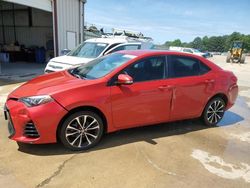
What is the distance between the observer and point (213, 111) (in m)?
5.28

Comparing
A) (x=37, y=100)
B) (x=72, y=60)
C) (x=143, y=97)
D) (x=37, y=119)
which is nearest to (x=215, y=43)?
(x=72, y=60)

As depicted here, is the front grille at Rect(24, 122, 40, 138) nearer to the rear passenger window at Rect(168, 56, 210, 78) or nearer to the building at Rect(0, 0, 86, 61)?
the rear passenger window at Rect(168, 56, 210, 78)

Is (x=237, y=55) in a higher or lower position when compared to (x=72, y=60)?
lower

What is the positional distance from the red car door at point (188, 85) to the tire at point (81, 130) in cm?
148

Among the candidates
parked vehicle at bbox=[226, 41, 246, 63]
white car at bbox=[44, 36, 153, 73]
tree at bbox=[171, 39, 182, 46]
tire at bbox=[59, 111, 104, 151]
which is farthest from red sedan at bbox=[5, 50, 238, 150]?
tree at bbox=[171, 39, 182, 46]

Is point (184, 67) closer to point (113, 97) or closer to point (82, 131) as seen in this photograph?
point (113, 97)

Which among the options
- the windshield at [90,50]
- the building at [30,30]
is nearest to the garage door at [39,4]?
the building at [30,30]

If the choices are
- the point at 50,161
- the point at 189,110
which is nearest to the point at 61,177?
the point at 50,161

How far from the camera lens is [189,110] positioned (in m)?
4.84

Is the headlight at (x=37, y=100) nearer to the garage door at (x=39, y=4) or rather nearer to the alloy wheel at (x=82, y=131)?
the alloy wheel at (x=82, y=131)

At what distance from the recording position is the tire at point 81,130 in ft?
12.3

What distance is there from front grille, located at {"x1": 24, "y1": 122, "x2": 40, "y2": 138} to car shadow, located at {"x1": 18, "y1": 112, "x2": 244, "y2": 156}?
1.14ft

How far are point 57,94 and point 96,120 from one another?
736mm

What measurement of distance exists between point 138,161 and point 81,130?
3.23 ft
